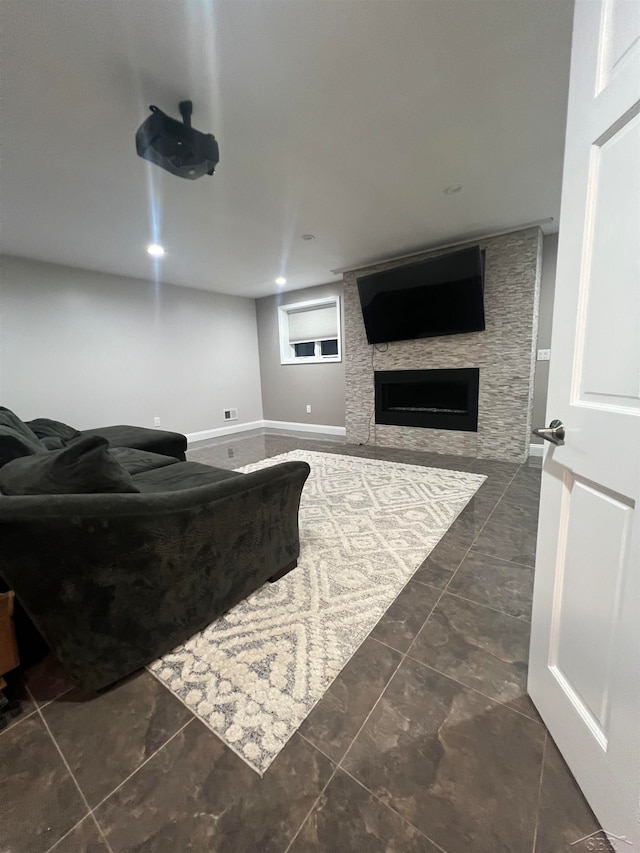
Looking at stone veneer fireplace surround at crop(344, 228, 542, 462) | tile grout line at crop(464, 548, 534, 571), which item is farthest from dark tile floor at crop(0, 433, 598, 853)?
stone veneer fireplace surround at crop(344, 228, 542, 462)

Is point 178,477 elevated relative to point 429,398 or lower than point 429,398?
lower

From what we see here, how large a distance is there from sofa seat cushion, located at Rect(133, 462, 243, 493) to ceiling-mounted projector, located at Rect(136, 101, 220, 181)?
1749mm

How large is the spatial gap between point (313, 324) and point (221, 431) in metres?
2.50

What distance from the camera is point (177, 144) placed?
5.58ft

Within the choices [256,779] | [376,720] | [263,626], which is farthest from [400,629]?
[256,779]

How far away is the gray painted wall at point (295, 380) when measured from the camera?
17.8ft

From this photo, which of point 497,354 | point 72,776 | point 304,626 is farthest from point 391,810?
point 497,354

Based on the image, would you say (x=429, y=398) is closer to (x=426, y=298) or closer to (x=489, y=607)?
(x=426, y=298)

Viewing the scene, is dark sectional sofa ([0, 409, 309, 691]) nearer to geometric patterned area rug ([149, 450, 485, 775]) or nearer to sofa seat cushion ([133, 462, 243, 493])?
geometric patterned area rug ([149, 450, 485, 775])

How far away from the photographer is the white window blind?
18.0 ft

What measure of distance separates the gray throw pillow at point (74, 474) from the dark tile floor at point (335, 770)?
0.76 metres

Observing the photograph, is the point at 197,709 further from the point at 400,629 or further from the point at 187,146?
the point at 187,146

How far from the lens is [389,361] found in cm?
444

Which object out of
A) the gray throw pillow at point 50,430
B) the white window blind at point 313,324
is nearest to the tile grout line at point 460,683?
the gray throw pillow at point 50,430
